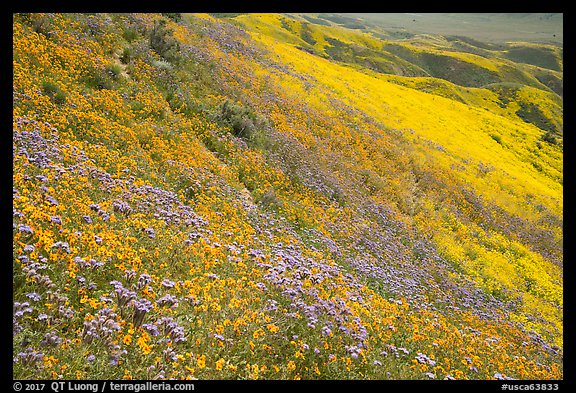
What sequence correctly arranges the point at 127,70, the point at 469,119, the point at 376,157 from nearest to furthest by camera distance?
the point at 127,70 < the point at 376,157 < the point at 469,119

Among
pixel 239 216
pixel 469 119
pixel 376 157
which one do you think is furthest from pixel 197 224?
pixel 469 119

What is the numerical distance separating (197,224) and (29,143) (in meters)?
3.47

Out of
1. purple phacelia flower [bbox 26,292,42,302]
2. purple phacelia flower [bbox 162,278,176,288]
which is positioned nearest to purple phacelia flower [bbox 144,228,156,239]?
purple phacelia flower [bbox 162,278,176,288]

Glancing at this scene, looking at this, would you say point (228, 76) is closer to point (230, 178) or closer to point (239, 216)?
point (230, 178)

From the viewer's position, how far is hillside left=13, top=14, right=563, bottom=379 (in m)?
4.75

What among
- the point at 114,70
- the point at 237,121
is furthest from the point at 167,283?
the point at 237,121

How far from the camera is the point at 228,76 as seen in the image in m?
19.0

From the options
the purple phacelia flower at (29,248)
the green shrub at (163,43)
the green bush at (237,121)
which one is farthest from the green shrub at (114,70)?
the purple phacelia flower at (29,248)

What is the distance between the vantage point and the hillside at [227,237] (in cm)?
475

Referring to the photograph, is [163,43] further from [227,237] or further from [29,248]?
[29,248]

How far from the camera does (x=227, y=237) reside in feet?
25.6

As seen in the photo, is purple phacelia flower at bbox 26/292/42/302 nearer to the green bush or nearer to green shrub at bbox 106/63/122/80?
green shrub at bbox 106/63/122/80

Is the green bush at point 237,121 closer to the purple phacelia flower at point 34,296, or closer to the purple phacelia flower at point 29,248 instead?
the purple phacelia flower at point 29,248

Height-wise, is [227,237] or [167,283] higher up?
[167,283]
